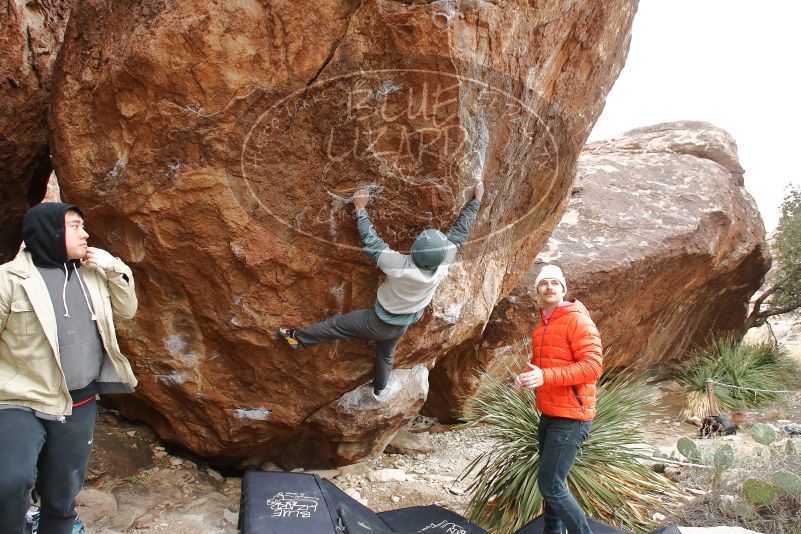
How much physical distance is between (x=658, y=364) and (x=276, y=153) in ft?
26.0

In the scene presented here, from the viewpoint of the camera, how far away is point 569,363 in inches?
136

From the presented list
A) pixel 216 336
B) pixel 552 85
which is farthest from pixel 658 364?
pixel 216 336

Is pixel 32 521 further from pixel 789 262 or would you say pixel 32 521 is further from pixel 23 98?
pixel 789 262

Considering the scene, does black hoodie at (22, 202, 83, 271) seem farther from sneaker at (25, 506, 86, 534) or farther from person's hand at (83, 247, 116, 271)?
sneaker at (25, 506, 86, 534)

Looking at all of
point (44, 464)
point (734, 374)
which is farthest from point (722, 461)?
point (734, 374)

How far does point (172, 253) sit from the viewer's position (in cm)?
415

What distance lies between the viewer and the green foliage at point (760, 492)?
4.26 m

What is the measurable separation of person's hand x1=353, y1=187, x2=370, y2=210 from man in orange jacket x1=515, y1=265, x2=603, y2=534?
124cm

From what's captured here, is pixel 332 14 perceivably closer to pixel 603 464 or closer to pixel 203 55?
pixel 203 55

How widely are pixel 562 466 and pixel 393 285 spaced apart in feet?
4.95

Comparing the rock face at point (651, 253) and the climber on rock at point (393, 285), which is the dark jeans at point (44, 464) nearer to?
the climber on rock at point (393, 285)

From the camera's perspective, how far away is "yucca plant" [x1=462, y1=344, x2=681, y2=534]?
4.53 metres

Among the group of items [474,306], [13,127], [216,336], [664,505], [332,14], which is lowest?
[664,505]

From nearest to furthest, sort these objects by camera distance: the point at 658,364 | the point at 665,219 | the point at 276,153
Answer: the point at 276,153 < the point at 665,219 < the point at 658,364
